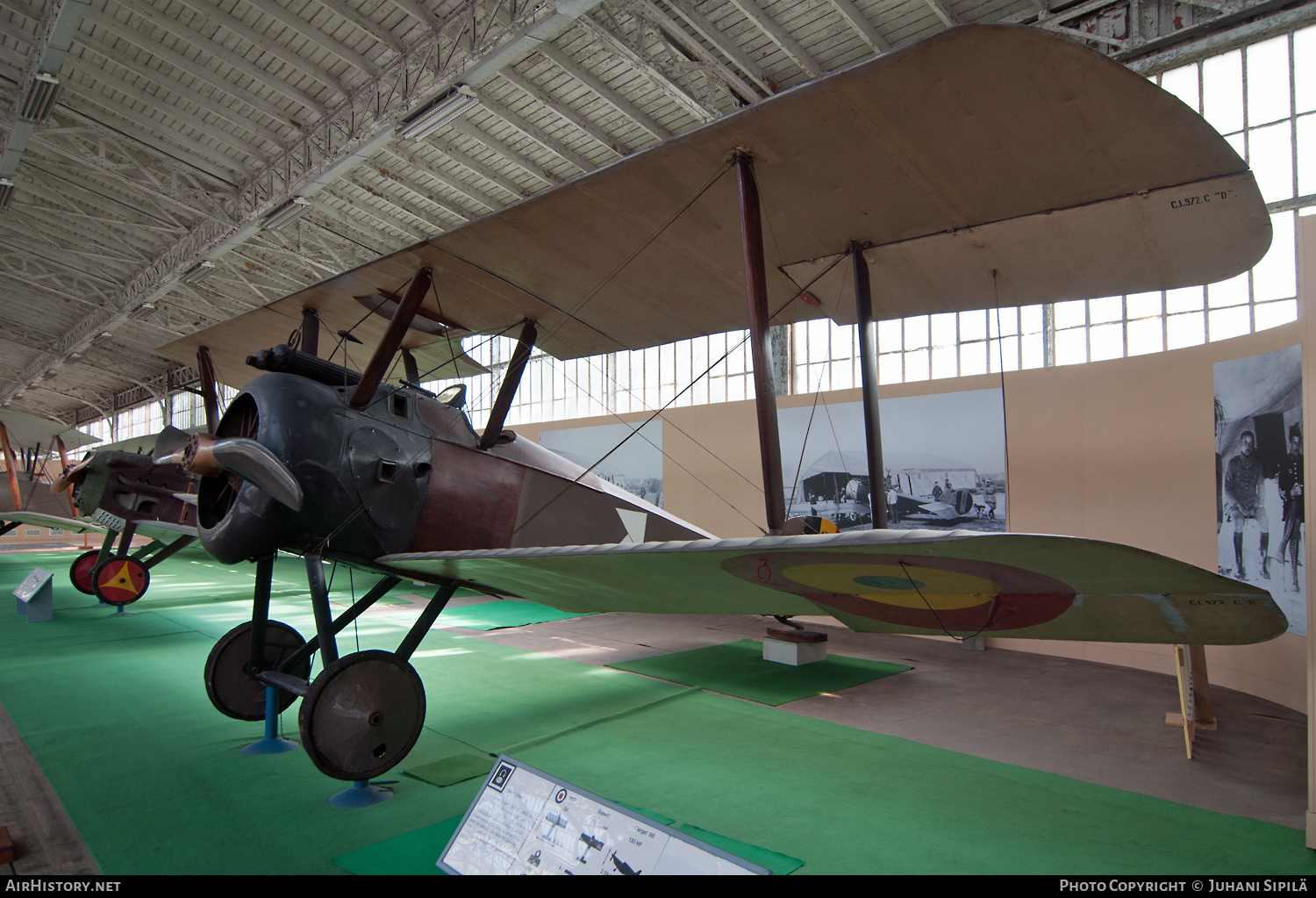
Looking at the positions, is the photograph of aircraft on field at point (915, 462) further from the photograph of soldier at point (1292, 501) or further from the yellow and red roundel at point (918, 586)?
the yellow and red roundel at point (918, 586)

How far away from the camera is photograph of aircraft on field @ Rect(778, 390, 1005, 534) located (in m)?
7.71

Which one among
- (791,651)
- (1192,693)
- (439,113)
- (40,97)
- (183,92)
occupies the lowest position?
(791,651)

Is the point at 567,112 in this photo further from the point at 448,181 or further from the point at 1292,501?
the point at 1292,501

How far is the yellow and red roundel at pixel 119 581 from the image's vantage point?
8.62 meters

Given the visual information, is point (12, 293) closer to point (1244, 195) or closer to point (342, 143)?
point (342, 143)

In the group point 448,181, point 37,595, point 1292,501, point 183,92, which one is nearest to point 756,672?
point 1292,501

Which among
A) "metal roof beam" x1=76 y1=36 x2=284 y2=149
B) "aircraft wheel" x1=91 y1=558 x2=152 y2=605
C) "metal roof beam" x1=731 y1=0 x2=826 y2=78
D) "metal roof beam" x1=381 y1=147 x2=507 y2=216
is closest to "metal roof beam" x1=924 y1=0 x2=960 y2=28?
"metal roof beam" x1=731 y1=0 x2=826 y2=78

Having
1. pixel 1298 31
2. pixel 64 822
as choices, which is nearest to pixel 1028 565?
pixel 64 822

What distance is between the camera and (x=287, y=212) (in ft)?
35.9

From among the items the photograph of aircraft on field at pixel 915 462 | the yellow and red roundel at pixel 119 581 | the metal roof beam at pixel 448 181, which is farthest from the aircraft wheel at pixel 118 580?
the photograph of aircraft on field at pixel 915 462

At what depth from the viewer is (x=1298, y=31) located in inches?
304

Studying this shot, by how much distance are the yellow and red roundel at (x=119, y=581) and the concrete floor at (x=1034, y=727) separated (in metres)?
4.86

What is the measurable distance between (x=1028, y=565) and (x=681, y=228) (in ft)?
10.2

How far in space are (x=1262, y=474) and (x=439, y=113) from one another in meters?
8.66
